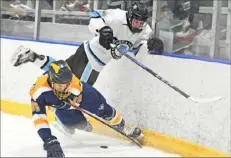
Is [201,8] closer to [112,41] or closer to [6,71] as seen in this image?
[112,41]

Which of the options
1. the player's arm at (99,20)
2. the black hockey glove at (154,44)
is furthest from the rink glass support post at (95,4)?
the black hockey glove at (154,44)

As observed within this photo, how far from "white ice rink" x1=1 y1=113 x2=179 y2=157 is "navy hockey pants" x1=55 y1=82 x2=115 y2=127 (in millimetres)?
145

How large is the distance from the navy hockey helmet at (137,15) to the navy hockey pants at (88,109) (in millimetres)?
480

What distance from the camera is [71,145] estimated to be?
3.33 meters

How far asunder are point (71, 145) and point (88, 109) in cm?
30

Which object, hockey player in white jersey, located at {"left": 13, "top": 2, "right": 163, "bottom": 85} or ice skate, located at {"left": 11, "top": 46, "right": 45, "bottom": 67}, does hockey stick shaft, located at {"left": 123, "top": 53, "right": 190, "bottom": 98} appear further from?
ice skate, located at {"left": 11, "top": 46, "right": 45, "bottom": 67}

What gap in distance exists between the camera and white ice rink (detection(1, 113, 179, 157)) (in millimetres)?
3084

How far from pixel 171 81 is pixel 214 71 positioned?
0.35 m

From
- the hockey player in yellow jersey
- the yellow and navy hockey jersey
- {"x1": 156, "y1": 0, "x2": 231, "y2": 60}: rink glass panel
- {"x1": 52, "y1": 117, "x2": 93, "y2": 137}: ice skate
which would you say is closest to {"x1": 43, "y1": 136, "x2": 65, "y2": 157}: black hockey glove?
the hockey player in yellow jersey

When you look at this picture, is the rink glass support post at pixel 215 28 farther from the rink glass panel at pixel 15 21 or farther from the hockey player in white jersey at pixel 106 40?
the rink glass panel at pixel 15 21

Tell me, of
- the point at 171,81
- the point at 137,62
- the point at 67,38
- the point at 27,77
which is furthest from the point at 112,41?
the point at 27,77

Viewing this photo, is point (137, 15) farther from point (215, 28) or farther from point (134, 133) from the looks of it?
point (134, 133)

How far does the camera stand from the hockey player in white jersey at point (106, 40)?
3201 millimetres

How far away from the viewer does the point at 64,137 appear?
3512 millimetres
